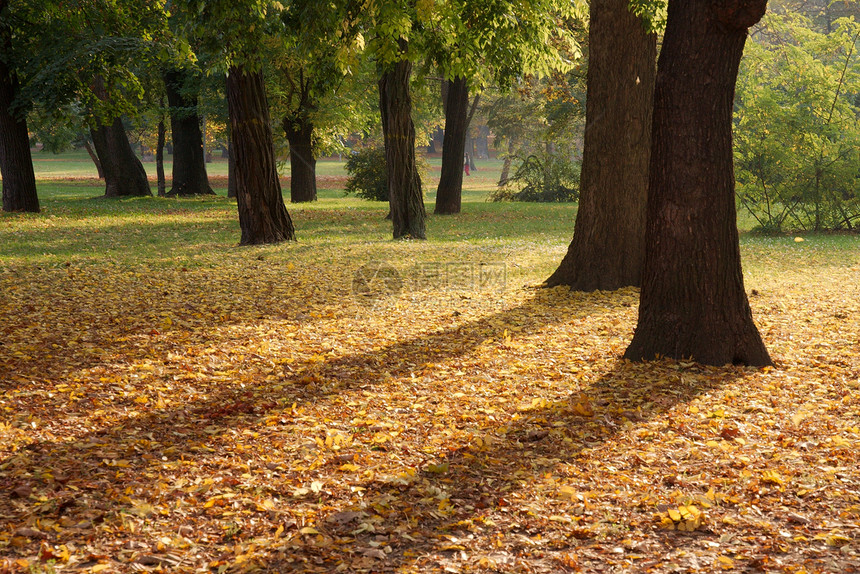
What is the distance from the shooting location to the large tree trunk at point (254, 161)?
13.7 m

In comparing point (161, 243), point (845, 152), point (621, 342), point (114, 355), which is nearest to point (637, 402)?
point (621, 342)

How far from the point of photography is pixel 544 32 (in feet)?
37.7

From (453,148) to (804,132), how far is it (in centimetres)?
1014

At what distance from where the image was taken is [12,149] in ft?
63.7

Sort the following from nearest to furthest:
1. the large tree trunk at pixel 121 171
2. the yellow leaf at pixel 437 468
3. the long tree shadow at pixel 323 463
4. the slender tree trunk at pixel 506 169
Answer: the long tree shadow at pixel 323 463
the yellow leaf at pixel 437 468
the large tree trunk at pixel 121 171
the slender tree trunk at pixel 506 169

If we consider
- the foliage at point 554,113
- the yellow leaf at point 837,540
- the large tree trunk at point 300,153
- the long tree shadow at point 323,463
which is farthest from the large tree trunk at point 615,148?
the large tree trunk at point 300,153

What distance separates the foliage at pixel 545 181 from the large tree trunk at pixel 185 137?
1185 centimetres

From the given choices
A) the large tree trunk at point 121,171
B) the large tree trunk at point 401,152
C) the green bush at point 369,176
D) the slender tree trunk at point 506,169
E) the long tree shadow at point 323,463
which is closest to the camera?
the long tree shadow at point 323,463

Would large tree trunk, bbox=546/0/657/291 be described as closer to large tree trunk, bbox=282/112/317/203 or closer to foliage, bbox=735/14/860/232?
foliage, bbox=735/14/860/232

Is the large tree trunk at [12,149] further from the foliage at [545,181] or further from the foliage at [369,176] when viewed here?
the foliage at [545,181]

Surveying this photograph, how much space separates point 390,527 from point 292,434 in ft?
4.94

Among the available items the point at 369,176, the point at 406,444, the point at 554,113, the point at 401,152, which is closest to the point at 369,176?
the point at 369,176

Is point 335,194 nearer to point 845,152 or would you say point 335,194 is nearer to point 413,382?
point 845,152

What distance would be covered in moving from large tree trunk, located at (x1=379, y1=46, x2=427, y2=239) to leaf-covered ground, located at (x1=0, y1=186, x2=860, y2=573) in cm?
648
